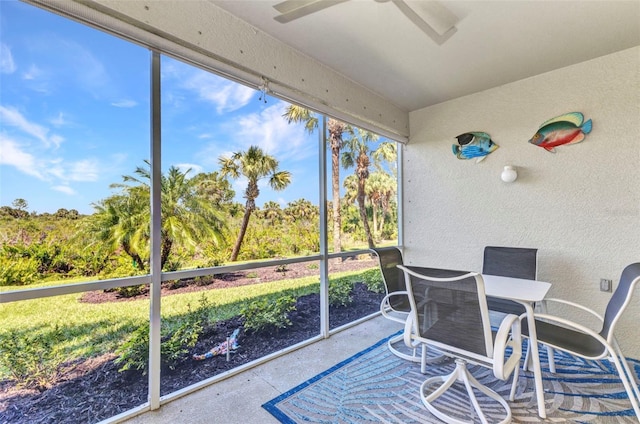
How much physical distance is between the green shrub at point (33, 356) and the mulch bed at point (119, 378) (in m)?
0.05

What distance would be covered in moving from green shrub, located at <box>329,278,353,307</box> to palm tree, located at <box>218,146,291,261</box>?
49.1 inches

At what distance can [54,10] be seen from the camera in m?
1.44

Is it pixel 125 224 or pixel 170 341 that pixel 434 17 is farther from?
pixel 170 341

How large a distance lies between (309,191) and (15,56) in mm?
2188

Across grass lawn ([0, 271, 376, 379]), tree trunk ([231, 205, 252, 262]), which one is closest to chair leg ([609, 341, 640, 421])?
tree trunk ([231, 205, 252, 262])

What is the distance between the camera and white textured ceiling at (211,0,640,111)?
1920 millimetres

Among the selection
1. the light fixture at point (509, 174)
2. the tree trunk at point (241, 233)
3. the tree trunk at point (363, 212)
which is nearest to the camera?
the tree trunk at point (241, 233)

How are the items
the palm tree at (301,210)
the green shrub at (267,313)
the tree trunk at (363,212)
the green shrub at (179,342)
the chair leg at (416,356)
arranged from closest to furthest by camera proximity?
the green shrub at (179,342)
the chair leg at (416,356)
the green shrub at (267,313)
the palm tree at (301,210)
the tree trunk at (363,212)

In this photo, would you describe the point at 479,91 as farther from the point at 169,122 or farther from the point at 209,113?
the point at 169,122

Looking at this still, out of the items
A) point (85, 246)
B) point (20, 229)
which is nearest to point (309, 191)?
point (85, 246)

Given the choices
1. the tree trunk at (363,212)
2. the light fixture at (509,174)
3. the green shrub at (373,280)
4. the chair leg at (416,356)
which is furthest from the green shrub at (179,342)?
the light fixture at (509,174)

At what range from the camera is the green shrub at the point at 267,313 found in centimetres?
258

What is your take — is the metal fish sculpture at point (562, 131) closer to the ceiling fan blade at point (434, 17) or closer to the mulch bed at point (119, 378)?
the ceiling fan blade at point (434, 17)

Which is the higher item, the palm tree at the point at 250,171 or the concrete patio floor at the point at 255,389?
the palm tree at the point at 250,171
